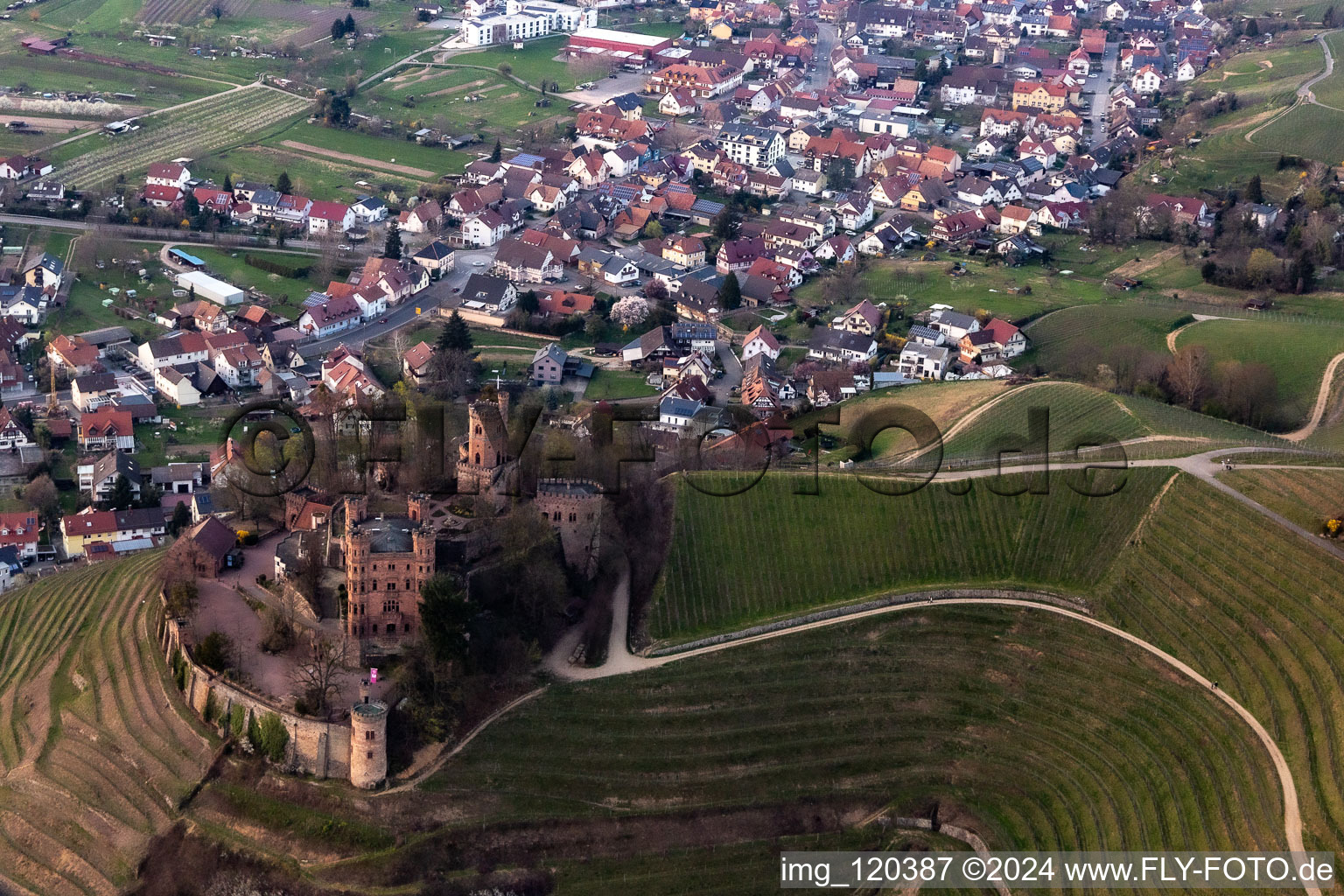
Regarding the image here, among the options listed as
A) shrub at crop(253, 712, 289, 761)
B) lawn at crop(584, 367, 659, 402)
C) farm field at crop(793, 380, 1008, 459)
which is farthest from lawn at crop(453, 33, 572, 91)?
shrub at crop(253, 712, 289, 761)

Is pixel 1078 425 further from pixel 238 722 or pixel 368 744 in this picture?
pixel 238 722

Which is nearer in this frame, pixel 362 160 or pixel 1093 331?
pixel 1093 331

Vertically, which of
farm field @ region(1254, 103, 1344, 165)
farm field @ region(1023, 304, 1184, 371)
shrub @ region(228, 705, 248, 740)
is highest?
farm field @ region(1254, 103, 1344, 165)

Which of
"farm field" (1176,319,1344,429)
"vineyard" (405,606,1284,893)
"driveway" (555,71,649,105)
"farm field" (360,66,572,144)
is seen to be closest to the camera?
"vineyard" (405,606,1284,893)

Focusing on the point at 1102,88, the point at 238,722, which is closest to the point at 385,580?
the point at 238,722

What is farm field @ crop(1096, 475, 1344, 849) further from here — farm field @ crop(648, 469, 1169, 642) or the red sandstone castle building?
the red sandstone castle building

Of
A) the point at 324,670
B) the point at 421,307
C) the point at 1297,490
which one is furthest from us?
the point at 421,307

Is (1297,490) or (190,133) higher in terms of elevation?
(1297,490)
